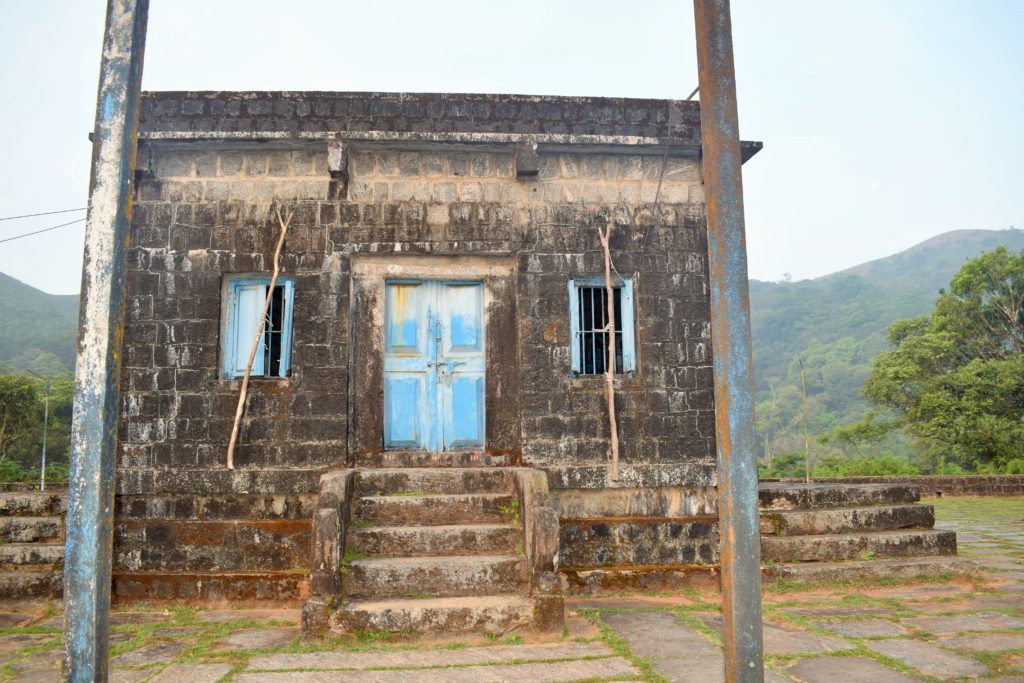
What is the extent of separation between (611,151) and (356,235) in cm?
248

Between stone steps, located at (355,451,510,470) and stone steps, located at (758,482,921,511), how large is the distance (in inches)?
100.0

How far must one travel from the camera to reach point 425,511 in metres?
5.53

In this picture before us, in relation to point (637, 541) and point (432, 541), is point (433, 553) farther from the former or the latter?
point (637, 541)

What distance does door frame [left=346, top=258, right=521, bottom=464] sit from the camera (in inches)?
249

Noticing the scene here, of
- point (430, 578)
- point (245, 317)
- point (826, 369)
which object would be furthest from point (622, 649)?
A: point (826, 369)

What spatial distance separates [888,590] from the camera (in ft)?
19.7

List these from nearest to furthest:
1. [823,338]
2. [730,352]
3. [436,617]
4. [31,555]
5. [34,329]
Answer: [730,352] → [436,617] → [31,555] → [34,329] → [823,338]

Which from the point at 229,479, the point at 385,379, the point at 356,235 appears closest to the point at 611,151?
the point at 356,235

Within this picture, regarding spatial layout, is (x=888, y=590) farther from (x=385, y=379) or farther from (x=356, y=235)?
(x=356, y=235)

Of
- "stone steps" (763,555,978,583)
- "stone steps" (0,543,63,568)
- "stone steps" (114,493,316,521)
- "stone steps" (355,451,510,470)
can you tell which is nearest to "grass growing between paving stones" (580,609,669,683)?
"stone steps" (355,451,510,470)

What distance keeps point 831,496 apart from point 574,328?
9.81 ft

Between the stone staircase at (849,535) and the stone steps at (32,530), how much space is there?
610 cm

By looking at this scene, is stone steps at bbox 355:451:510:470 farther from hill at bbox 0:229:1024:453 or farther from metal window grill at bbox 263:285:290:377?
hill at bbox 0:229:1024:453

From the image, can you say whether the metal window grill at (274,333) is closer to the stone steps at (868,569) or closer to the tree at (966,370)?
the stone steps at (868,569)
